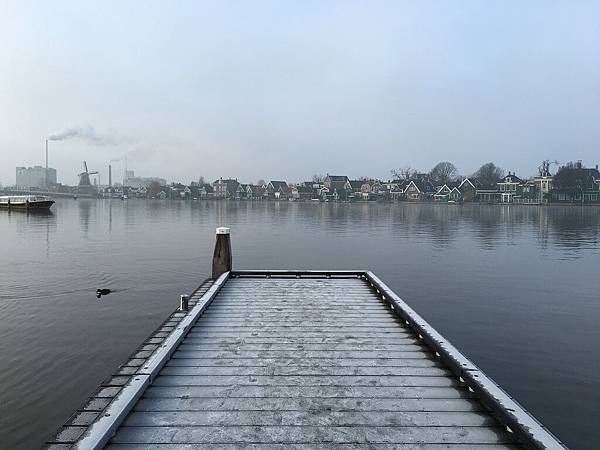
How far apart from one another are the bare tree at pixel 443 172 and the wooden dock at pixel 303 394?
A: 511 feet

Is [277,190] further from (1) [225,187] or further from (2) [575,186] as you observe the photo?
(2) [575,186]

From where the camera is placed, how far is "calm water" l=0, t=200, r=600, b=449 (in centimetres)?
845

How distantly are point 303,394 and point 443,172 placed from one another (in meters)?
161

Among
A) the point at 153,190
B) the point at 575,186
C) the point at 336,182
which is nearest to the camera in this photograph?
the point at 575,186

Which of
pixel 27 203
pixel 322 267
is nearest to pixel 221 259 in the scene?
pixel 322 267

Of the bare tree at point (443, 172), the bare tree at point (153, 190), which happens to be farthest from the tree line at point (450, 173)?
the bare tree at point (153, 190)

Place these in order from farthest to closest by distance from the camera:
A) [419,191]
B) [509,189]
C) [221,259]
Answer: [419,191] → [509,189] → [221,259]

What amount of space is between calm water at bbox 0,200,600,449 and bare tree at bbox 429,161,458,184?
412 ft

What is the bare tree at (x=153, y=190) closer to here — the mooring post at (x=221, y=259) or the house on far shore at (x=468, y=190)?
the house on far shore at (x=468, y=190)

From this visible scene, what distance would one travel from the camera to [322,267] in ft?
74.8

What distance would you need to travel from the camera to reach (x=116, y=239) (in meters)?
34.8

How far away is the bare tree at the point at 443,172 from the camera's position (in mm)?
156125

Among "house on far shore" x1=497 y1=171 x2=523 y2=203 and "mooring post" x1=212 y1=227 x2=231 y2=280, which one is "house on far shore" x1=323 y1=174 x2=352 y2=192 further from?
"mooring post" x1=212 y1=227 x2=231 y2=280

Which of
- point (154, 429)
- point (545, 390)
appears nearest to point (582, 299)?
point (545, 390)
